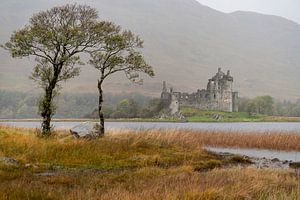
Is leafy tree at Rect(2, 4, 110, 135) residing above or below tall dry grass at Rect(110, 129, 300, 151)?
above

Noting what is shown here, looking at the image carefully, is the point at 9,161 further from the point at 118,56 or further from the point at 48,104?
the point at 118,56

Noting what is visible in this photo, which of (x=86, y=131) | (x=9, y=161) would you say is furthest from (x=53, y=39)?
(x=9, y=161)

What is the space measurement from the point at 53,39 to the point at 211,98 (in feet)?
405

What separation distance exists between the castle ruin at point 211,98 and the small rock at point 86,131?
387 feet

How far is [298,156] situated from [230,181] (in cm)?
2164

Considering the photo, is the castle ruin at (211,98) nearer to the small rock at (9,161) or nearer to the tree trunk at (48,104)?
the tree trunk at (48,104)

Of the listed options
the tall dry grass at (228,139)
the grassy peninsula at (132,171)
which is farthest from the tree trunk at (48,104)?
the tall dry grass at (228,139)

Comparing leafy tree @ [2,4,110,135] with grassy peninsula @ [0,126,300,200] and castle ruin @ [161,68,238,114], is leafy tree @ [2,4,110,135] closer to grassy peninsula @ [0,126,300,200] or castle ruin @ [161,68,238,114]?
grassy peninsula @ [0,126,300,200]

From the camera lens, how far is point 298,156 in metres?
35.2

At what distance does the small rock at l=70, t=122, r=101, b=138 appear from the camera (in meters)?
31.3

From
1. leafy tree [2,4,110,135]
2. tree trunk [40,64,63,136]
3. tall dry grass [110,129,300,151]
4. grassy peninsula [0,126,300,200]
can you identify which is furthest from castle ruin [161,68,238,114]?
tree trunk [40,64,63,136]

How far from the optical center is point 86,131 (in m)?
31.9

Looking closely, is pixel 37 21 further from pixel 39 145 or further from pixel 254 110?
pixel 254 110

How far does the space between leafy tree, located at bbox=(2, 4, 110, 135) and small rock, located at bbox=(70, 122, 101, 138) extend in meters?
2.11
